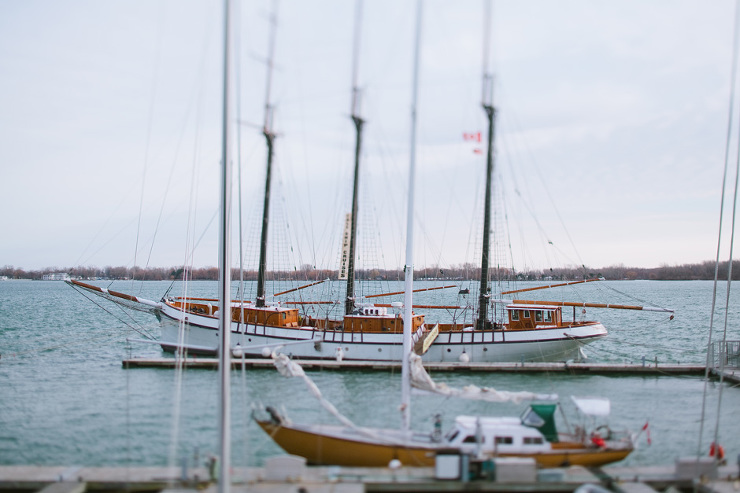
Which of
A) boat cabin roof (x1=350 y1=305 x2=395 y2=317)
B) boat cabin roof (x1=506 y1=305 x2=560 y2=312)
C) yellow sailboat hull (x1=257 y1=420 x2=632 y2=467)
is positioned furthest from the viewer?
boat cabin roof (x1=506 y1=305 x2=560 y2=312)

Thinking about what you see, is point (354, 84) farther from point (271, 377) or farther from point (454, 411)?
point (454, 411)

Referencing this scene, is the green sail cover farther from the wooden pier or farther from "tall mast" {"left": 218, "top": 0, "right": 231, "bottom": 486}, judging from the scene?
the wooden pier

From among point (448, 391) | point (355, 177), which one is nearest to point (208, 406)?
point (448, 391)

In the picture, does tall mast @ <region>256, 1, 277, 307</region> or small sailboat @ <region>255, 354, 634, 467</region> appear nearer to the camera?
small sailboat @ <region>255, 354, 634, 467</region>

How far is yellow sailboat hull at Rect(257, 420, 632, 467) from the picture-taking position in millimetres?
15883

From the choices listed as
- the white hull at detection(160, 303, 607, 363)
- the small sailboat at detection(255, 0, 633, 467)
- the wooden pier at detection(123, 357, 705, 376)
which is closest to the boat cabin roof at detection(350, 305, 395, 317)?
the white hull at detection(160, 303, 607, 363)

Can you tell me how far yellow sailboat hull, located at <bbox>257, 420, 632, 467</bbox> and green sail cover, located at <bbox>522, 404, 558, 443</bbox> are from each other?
820mm

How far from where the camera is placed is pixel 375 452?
16219 millimetres

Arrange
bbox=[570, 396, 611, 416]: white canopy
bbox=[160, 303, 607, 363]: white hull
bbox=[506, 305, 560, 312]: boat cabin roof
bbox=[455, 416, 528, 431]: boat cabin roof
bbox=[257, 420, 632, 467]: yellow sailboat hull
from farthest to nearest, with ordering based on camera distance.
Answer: bbox=[506, 305, 560, 312]: boat cabin roof, bbox=[160, 303, 607, 363]: white hull, bbox=[570, 396, 611, 416]: white canopy, bbox=[455, 416, 528, 431]: boat cabin roof, bbox=[257, 420, 632, 467]: yellow sailboat hull

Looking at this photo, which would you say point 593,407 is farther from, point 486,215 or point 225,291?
point 486,215

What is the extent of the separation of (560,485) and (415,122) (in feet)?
35.5

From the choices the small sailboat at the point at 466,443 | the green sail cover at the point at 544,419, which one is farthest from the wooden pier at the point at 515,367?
the green sail cover at the point at 544,419

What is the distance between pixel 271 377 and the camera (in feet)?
109

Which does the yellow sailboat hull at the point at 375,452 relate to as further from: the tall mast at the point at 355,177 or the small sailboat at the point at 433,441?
the tall mast at the point at 355,177
